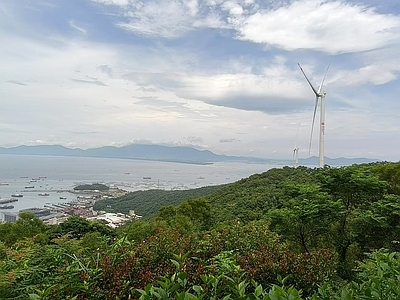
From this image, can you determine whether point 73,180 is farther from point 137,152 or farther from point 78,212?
point 137,152

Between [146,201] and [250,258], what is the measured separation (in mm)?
26874

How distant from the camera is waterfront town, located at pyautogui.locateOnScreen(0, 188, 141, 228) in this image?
18.2 metres

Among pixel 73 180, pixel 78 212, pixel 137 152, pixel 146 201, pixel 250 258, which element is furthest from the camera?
pixel 137 152

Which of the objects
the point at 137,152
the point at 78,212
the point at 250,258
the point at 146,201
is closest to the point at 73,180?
the point at 146,201

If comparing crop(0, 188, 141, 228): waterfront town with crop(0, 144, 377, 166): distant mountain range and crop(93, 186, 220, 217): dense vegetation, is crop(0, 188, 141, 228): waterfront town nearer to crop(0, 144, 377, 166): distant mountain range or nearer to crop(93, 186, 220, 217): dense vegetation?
crop(93, 186, 220, 217): dense vegetation

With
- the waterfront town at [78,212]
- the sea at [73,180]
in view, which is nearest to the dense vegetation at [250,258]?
the waterfront town at [78,212]

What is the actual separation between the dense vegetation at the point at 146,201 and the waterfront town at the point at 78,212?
112 centimetres

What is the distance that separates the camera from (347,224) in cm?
721

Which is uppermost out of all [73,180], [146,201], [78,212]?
[146,201]

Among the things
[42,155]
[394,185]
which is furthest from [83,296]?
[42,155]

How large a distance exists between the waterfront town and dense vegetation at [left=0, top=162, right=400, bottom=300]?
7.71 meters

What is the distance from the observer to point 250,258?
3051 millimetres

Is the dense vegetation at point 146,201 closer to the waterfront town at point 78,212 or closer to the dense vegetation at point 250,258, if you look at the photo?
the waterfront town at point 78,212

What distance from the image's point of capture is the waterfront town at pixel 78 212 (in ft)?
59.8
